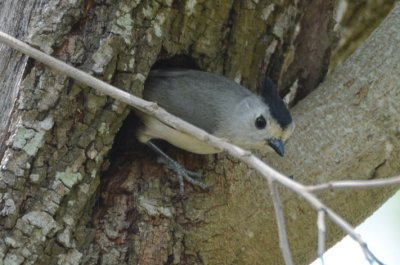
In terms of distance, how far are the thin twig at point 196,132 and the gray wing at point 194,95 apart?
102cm

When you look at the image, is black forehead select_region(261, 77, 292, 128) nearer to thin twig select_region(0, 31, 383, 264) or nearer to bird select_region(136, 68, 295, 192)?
bird select_region(136, 68, 295, 192)

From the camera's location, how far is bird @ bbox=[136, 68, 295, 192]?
135 inches

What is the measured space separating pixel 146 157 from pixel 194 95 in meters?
0.43

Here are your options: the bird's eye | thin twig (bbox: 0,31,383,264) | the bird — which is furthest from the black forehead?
thin twig (bbox: 0,31,383,264)

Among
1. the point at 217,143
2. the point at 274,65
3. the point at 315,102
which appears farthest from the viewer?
the point at 274,65

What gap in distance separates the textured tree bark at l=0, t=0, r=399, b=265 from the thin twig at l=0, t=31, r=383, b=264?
0.31m

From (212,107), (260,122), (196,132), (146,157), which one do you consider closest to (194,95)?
(212,107)

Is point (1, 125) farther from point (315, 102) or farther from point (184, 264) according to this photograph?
point (315, 102)

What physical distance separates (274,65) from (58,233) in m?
1.36

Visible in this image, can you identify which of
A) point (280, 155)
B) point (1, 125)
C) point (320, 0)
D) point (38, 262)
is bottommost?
point (38, 262)

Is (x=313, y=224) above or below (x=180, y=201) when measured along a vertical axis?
above

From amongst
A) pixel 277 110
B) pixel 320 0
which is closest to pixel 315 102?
pixel 277 110

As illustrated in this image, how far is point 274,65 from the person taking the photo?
363 cm

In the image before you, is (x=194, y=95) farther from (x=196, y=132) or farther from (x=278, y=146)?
(x=196, y=132)
